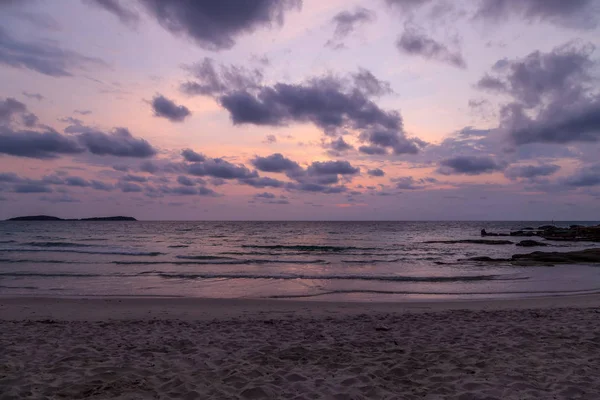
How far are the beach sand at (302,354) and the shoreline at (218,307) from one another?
6.5 inches

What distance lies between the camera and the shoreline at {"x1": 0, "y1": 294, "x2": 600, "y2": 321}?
39.6 ft

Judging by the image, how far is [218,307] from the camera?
13.5 m

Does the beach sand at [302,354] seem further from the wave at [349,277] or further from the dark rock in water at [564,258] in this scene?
the dark rock in water at [564,258]

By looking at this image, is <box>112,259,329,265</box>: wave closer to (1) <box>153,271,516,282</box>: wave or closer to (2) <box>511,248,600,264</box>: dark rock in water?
(1) <box>153,271,516,282</box>: wave

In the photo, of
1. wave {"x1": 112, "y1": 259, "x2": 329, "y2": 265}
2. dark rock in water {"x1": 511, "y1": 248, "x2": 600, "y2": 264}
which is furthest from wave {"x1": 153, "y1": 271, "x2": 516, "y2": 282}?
dark rock in water {"x1": 511, "y1": 248, "x2": 600, "y2": 264}

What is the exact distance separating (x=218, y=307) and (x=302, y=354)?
254 inches

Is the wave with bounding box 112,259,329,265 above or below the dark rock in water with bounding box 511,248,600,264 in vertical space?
below

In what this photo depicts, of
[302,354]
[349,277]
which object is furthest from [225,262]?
[302,354]

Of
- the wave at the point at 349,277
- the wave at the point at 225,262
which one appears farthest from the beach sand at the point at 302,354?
the wave at the point at 225,262

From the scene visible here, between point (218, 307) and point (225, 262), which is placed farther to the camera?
point (225, 262)

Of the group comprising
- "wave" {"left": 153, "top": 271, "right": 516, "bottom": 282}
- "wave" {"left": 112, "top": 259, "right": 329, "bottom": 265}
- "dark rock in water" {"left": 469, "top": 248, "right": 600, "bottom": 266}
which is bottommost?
"wave" {"left": 112, "top": 259, "right": 329, "bottom": 265}

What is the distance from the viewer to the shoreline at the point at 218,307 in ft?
39.6

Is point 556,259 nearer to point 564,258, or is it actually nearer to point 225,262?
point 564,258

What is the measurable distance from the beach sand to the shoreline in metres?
0.17
